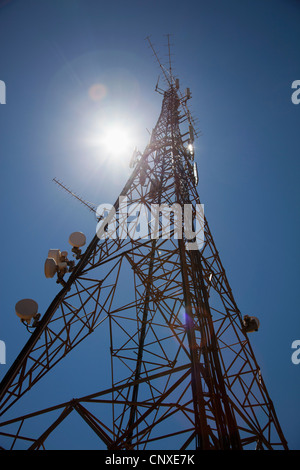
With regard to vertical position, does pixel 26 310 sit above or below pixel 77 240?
below

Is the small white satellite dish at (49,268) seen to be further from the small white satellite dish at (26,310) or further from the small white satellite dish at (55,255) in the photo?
the small white satellite dish at (26,310)

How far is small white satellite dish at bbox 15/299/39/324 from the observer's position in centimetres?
775

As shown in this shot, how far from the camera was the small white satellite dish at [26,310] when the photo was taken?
305 inches

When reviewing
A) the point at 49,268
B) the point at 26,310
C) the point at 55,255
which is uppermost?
the point at 55,255

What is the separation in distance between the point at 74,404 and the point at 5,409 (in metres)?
1.86

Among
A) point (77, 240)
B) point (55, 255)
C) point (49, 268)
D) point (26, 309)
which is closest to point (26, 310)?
point (26, 309)

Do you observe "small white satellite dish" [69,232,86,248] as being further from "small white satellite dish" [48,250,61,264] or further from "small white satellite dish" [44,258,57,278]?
"small white satellite dish" [44,258,57,278]

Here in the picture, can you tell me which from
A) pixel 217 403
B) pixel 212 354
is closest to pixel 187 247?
pixel 212 354

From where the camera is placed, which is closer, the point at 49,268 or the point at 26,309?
the point at 26,309

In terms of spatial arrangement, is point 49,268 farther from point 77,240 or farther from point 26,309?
point 77,240

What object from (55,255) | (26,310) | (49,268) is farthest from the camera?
(55,255)

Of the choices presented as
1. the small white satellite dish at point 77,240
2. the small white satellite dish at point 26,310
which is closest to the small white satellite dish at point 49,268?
the small white satellite dish at point 26,310

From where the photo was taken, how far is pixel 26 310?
7793 mm
